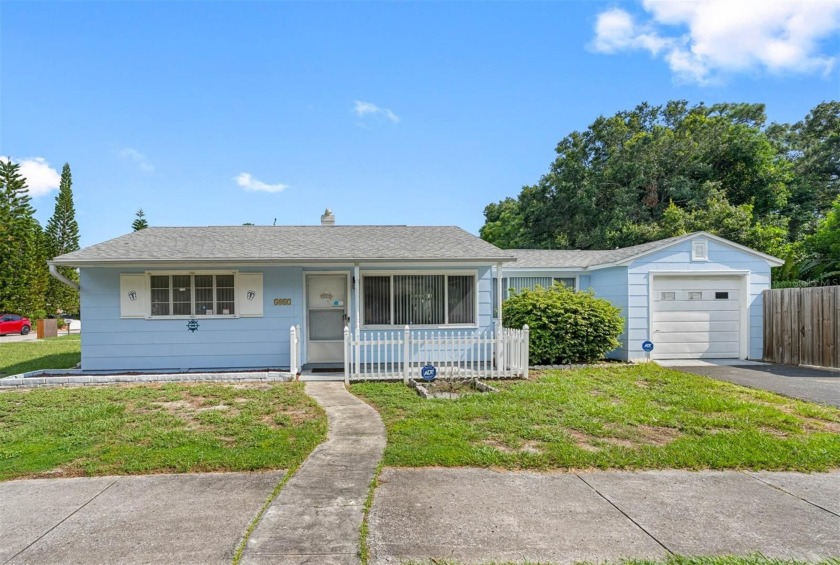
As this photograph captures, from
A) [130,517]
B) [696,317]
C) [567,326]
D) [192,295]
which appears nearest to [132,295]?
[192,295]

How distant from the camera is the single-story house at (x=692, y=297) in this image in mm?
11219


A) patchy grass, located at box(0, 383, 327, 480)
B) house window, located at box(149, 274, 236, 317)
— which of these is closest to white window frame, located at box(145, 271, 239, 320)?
house window, located at box(149, 274, 236, 317)

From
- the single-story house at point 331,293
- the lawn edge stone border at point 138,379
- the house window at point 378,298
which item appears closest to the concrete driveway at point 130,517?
the lawn edge stone border at point 138,379

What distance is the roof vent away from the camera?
14156mm

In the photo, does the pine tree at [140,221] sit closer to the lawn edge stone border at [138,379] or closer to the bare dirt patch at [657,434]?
the lawn edge stone border at [138,379]

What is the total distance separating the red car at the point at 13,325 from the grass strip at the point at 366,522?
28665mm

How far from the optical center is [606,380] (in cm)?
862

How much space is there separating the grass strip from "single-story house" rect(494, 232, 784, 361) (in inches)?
358

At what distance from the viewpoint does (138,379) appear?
8.74 meters

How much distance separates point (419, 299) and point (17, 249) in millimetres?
29526

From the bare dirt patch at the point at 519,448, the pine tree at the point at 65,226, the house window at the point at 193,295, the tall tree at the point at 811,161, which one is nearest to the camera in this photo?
the bare dirt patch at the point at 519,448

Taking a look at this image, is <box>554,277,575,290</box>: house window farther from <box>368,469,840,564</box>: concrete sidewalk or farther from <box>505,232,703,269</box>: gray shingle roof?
<box>368,469,840,564</box>: concrete sidewalk

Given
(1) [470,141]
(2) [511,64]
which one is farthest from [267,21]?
(1) [470,141]

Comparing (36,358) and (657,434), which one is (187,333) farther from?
(657,434)
